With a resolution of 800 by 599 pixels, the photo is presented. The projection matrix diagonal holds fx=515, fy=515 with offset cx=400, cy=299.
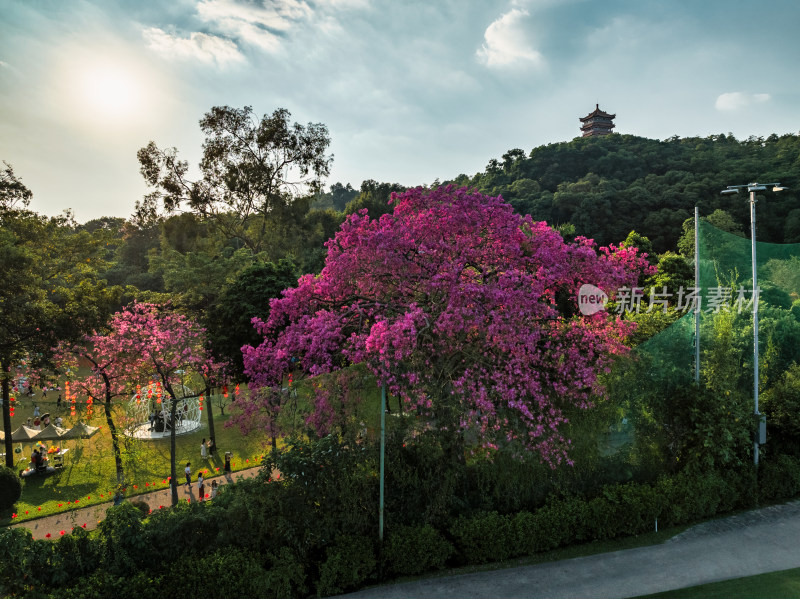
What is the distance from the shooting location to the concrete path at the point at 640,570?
7289 millimetres

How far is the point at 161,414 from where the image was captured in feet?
58.4

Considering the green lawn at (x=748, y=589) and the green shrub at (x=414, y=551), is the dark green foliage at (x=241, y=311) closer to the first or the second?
the green shrub at (x=414, y=551)

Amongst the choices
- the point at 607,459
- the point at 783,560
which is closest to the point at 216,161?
the point at 607,459

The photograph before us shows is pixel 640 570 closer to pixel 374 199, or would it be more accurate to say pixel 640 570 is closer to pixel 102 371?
pixel 102 371

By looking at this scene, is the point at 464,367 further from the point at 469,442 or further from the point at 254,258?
the point at 254,258

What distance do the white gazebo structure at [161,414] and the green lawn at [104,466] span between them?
388mm

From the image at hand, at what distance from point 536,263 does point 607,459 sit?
157 inches

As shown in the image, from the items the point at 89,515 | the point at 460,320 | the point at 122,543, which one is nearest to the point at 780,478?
the point at 460,320

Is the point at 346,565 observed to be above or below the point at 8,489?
above

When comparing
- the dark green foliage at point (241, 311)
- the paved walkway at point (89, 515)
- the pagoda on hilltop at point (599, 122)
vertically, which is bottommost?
the paved walkway at point (89, 515)

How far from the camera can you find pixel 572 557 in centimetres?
812

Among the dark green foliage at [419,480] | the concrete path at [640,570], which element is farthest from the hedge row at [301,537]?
the concrete path at [640,570]

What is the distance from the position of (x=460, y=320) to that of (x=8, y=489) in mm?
12060

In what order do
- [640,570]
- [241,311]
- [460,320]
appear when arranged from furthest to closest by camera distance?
1. [241,311]
2. [640,570]
3. [460,320]
